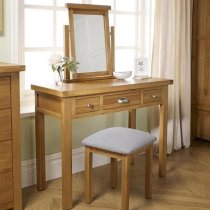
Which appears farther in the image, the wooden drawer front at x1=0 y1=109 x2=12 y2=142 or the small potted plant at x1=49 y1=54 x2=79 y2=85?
the small potted plant at x1=49 y1=54 x2=79 y2=85

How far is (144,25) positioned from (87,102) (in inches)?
60.4

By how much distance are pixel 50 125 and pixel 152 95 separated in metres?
0.85

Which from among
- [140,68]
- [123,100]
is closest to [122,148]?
[123,100]

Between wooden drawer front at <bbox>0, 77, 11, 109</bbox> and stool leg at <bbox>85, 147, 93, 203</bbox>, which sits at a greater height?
wooden drawer front at <bbox>0, 77, 11, 109</bbox>

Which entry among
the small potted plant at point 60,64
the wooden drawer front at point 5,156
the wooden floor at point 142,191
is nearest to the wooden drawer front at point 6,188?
the wooden drawer front at point 5,156

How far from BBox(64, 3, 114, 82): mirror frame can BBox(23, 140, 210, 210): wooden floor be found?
0.84 m

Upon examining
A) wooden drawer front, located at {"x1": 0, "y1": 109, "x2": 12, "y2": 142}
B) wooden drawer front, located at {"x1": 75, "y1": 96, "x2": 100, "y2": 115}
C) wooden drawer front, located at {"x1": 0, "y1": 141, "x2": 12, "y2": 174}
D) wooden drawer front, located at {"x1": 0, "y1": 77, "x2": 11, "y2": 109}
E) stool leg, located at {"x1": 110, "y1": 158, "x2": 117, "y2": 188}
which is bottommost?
A: stool leg, located at {"x1": 110, "y1": 158, "x2": 117, "y2": 188}

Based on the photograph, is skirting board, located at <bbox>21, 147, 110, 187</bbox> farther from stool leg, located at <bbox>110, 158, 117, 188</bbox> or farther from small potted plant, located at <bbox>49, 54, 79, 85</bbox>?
small potted plant, located at <bbox>49, 54, 79, 85</bbox>

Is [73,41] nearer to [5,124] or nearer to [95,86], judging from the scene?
[95,86]

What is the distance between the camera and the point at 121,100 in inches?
119

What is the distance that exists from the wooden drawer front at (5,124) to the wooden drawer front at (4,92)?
0.04 m

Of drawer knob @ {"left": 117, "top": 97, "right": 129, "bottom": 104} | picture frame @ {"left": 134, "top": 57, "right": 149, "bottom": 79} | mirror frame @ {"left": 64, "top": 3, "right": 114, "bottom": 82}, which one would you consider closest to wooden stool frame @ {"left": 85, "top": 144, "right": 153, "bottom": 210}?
drawer knob @ {"left": 117, "top": 97, "right": 129, "bottom": 104}

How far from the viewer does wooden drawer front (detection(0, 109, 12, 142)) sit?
8.36 feet

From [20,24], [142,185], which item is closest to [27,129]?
[20,24]
